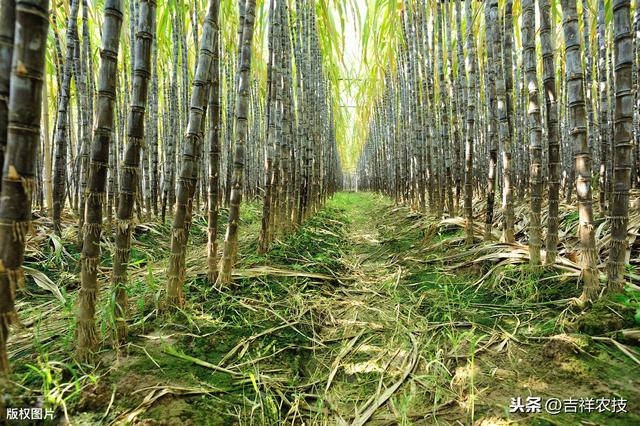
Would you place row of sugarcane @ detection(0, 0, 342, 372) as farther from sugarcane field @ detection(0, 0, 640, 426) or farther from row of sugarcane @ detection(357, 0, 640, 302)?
row of sugarcane @ detection(357, 0, 640, 302)

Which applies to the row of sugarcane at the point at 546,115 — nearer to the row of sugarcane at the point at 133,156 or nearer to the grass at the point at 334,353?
the grass at the point at 334,353

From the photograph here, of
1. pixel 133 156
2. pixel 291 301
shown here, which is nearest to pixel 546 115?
pixel 291 301

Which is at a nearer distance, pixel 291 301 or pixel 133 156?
pixel 133 156

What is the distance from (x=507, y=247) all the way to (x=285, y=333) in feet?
5.32

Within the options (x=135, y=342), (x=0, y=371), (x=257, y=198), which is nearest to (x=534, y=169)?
(x=135, y=342)

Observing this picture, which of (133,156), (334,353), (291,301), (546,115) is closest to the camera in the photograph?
(133,156)

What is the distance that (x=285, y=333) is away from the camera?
1.59m

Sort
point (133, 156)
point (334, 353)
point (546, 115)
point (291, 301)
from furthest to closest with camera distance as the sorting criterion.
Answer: point (546, 115) < point (291, 301) < point (334, 353) < point (133, 156)

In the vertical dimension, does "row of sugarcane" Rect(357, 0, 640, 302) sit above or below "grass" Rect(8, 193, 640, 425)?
above

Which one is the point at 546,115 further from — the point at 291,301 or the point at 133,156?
the point at 133,156

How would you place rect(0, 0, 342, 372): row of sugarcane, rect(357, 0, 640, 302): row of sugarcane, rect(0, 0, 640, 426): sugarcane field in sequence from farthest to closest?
rect(357, 0, 640, 302): row of sugarcane < rect(0, 0, 640, 426): sugarcane field < rect(0, 0, 342, 372): row of sugarcane

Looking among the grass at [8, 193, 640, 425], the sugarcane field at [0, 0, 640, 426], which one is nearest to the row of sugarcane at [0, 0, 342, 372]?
the sugarcane field at [0, 0, 640, 426]

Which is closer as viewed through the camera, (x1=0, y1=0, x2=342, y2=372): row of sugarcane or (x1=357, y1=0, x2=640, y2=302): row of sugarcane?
(x1=0, y1=0, x2=342, y2=372): row of sugarcane

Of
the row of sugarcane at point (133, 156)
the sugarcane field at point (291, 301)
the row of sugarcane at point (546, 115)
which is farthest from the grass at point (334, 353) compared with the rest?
the row of sugarcane at point (546, 115)
